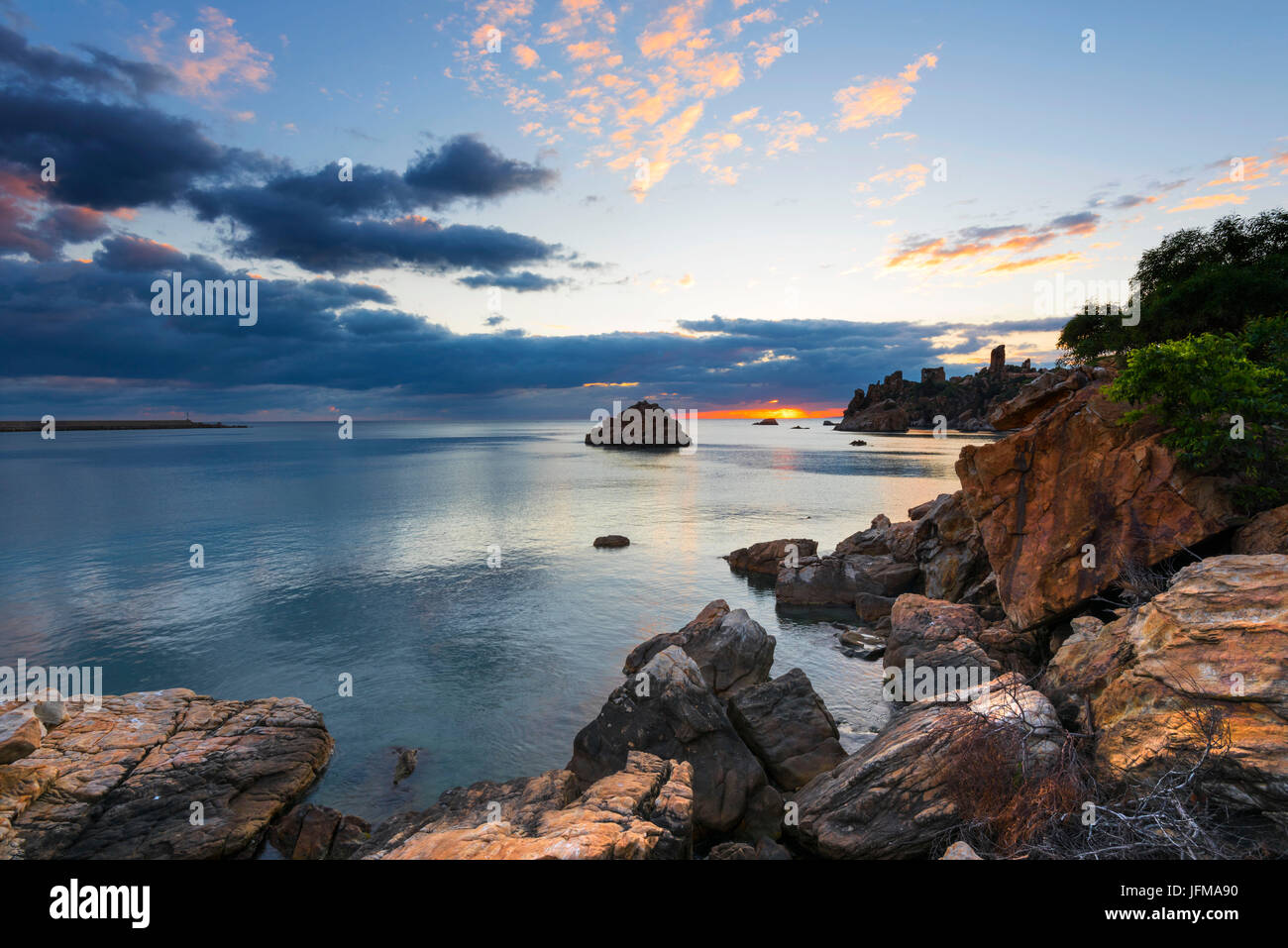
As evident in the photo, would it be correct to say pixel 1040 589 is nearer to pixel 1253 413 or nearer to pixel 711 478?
pixel 1253 413

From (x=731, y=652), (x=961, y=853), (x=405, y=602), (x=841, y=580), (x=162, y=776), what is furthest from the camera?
(x=405, y=602)

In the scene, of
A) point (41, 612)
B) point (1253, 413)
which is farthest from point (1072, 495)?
point (41, 612)

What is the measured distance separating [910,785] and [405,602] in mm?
31474

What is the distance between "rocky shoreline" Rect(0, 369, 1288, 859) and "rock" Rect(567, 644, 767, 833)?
0.06 meters

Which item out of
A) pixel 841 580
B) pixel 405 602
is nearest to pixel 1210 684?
pixel 841 580

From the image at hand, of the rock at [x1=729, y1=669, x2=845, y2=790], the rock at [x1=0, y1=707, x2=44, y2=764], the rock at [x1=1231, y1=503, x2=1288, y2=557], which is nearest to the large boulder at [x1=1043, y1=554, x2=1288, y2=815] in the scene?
the rock at [x1=1231, y1=503, x2=1288, y2=557]

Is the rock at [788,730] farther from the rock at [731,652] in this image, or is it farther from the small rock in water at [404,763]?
the small rock in water at [404,763]

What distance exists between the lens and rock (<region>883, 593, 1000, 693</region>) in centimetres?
1926

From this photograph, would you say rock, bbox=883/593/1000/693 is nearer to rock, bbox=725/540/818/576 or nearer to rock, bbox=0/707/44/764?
rock, bbox=725/540/818/576

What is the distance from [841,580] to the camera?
110 feet

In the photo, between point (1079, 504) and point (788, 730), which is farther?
point (1079, 504)

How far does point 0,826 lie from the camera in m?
12.5

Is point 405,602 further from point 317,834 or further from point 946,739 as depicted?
point 946,739
